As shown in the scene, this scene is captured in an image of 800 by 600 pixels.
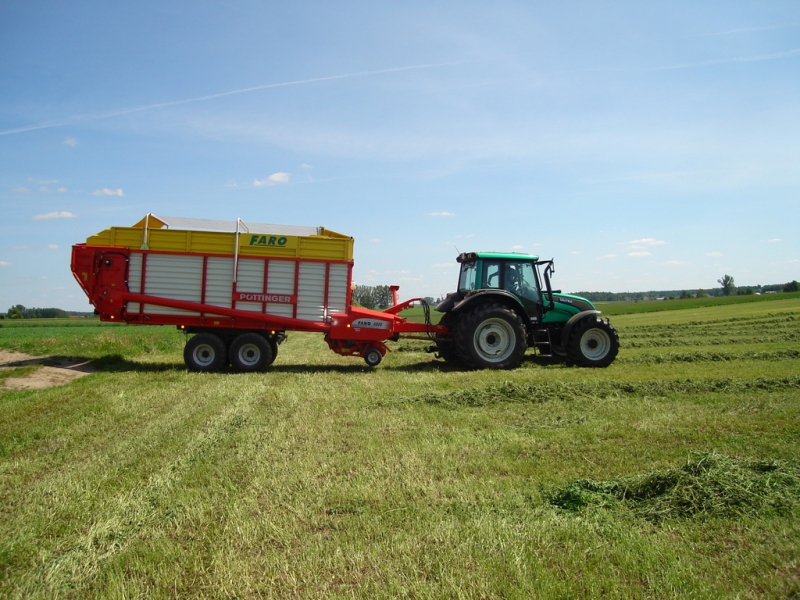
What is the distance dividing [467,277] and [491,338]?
5.09ft

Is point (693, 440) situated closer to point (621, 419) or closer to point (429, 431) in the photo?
point (621, 419)

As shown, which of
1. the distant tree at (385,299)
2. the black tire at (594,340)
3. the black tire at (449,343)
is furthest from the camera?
the distant tree at (385,299)

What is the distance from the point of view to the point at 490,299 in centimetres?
1253

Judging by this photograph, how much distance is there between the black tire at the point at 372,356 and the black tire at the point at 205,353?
3023mm

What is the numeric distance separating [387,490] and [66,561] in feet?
7.07

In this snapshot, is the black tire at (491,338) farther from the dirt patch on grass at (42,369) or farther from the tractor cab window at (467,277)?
the dirt patch on grass at (42,369)

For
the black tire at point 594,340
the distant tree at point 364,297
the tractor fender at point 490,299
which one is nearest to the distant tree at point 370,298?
the distant tree at point 364,297

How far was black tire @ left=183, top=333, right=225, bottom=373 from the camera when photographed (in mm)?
11922

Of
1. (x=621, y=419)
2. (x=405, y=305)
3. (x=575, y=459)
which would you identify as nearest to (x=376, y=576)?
(x=575, y=459)

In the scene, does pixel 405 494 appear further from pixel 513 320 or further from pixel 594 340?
pixel 594 340

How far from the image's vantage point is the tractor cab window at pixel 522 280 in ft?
42.0

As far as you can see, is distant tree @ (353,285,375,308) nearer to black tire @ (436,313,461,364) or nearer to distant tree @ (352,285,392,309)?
distant tree @ (352,285,392,309)

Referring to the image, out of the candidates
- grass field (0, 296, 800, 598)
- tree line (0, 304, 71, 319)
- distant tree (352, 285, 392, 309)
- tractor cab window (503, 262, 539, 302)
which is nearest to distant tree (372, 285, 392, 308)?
distant tree (352, 285, 392, 309)

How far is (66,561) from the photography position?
3.35m
